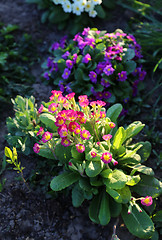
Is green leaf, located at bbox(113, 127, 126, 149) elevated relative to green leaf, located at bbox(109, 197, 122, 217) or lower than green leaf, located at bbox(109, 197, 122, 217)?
elevated

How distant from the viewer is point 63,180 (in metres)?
2.30

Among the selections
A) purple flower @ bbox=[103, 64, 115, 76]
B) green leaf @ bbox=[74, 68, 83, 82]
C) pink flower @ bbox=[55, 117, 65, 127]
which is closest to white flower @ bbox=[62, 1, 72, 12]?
green leaf @ bbox=[74, 68, 83, 82]

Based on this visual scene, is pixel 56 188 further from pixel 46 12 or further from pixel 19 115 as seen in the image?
pixel 46 12

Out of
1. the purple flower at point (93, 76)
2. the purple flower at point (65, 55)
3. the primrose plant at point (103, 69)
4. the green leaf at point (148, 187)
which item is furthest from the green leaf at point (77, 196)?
the purple flower at point (65, 55)

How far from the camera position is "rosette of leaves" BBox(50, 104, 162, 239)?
220 centimetres

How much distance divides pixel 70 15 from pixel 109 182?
286cm

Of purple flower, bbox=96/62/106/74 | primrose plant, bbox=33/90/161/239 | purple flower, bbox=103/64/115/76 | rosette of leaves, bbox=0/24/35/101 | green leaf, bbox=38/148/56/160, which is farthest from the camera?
rosette of leaves, bbox=0/24/35/101

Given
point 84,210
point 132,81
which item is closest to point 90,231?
point 84,210

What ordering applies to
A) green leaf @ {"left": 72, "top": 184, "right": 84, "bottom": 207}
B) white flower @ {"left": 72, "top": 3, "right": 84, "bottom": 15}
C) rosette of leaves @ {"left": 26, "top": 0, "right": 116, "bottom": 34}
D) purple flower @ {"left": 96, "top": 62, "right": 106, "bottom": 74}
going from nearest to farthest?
green leaf @ {"left": 72, "top": 184, "right": 84, "bottom": 207}, purple flower @ {"left": 96, "top": 62, "right": 106, "bottom": 74}, white flower @ {"left": 72, "top": 3, "right": 84, "bottom": 15}, rosette of leaves @ {"left": 26, "top": 0, "right": 116, "bottom": 34}

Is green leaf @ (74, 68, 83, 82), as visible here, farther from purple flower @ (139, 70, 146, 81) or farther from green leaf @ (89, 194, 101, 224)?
green leaf @ (89, 194, 101, 224)

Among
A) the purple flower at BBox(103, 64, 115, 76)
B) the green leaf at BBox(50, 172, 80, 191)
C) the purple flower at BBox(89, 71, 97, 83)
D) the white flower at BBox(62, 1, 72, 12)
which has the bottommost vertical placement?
the green leaf at BBox(50, 172, 80, 191)

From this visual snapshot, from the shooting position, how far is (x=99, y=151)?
2213 millimetres

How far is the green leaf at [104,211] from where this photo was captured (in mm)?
2227

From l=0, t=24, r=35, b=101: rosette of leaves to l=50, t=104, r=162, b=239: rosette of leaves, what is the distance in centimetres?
137
